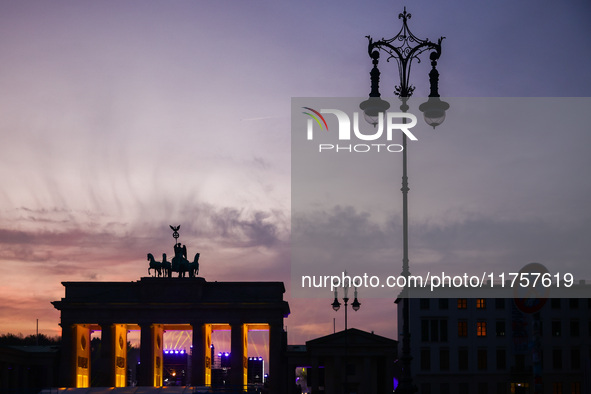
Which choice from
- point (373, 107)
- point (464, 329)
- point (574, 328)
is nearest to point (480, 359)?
point (464, 329)

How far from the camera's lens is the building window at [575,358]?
10256 cm

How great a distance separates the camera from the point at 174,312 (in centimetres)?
9969

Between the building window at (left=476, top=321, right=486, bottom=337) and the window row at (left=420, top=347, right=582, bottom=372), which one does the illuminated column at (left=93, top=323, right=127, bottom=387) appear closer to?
the window row at (left=420, top=347, right=582, bottom=372)

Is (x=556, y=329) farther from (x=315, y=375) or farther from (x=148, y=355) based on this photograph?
(x=148, y=355)

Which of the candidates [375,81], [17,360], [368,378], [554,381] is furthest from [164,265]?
[375,81]

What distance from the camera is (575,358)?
10281 centimetres

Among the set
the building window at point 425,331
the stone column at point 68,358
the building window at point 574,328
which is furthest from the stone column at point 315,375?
the building window at point 574,328

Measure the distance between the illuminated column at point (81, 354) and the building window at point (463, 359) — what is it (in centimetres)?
4632

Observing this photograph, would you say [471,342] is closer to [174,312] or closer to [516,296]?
[174,312]

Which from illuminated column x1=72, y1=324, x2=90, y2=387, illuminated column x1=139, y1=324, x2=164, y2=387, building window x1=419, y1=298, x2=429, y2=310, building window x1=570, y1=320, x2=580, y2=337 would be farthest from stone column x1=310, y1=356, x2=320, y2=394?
building window x1=570, y1=320, x2=580, y2=337

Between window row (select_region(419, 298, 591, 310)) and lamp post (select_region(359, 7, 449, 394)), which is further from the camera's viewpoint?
window row (select_region(419, 298, 591, 310))

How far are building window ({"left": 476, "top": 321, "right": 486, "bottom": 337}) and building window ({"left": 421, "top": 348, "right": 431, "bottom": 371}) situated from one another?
671 cm

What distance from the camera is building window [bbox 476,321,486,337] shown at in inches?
4070

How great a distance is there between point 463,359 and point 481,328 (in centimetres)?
454
